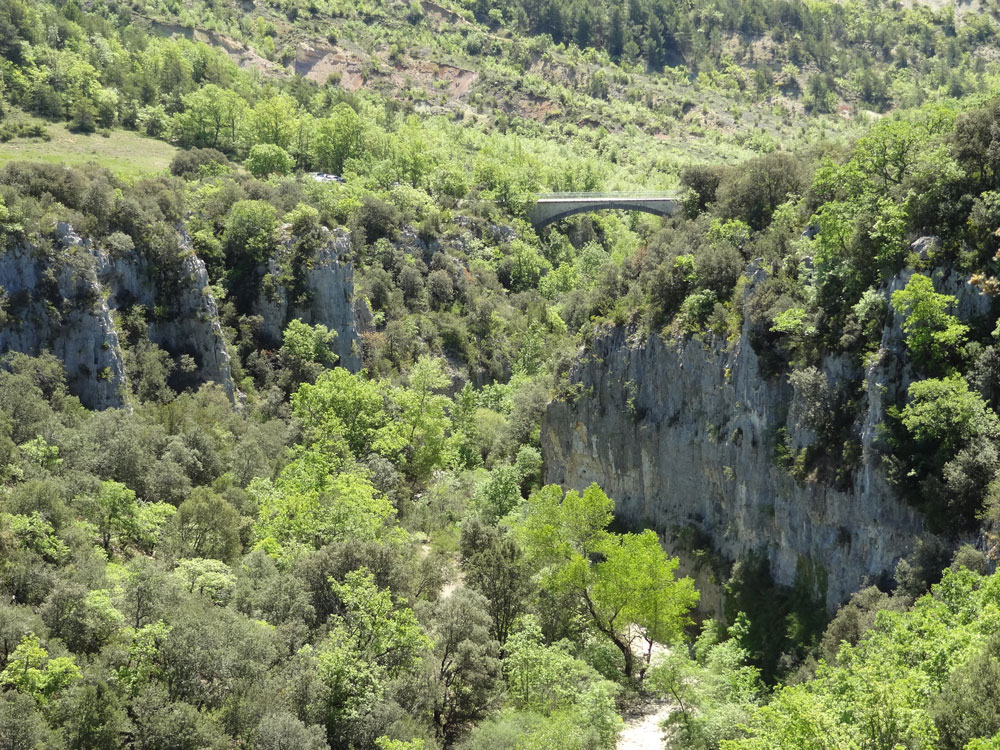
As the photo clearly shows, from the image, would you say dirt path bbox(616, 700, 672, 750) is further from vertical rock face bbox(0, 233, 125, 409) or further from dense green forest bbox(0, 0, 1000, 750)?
vertical rock face bbox(0, 233, 125, 409)

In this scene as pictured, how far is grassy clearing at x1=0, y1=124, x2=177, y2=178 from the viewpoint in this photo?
9031 centimetres

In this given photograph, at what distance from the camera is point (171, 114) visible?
115m

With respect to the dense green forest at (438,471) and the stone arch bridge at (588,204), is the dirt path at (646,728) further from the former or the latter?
the stone arch bridge at (588,204)

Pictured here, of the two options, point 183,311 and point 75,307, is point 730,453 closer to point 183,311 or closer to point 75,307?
point 75,307

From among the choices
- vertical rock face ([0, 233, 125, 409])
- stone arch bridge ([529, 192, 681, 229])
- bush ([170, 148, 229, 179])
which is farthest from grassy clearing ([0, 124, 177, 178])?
stone arch bridge ([529, 192, 681, 229])

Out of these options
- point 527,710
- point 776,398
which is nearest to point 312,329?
point 776,398

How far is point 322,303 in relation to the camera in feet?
275

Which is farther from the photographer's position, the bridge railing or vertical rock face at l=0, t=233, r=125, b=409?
the bridge railing

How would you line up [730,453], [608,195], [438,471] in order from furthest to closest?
[608,195] < [438,471] < [730,453]

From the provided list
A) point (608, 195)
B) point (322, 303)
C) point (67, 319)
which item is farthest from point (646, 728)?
point (608, 195)

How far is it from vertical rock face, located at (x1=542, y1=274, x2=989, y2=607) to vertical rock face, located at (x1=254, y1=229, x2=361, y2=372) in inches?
1006

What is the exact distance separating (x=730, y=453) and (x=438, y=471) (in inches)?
990

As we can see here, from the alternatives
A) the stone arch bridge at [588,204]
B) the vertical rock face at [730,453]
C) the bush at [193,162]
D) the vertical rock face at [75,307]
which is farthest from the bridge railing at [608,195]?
the vertical rock face at [75,307]

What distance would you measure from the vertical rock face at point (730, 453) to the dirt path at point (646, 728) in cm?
806
